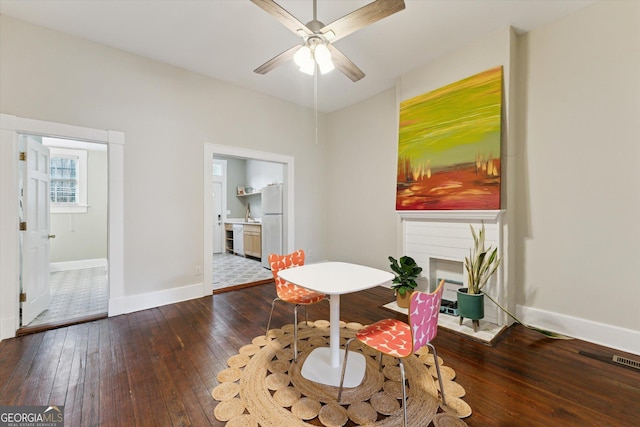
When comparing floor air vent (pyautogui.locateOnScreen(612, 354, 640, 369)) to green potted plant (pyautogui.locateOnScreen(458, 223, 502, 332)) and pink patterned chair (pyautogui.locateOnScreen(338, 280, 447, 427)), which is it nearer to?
green potted plant (pyautogui.locateOnScreen(458, 223, 502, 332))

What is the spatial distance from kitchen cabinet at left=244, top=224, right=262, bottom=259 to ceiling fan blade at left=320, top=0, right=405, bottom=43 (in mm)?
4632

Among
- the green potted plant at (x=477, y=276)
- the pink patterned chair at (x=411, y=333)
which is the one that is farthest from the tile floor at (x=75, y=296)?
the green potted plant at (x=477, y=276)

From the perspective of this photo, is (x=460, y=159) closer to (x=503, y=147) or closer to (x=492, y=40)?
(x=503, y=147)

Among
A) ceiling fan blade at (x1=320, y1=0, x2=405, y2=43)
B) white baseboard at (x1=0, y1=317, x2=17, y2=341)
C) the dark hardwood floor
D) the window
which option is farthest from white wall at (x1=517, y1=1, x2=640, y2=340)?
the window

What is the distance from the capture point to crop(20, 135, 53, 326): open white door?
2.59m

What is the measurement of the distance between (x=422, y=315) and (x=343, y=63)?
211 cm

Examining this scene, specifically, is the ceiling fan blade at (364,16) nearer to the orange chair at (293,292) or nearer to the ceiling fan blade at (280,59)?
the ceiling fan blade at (280,59)

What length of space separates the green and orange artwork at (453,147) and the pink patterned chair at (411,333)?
67.1 inches

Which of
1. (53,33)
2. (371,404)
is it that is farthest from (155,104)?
(371,404)

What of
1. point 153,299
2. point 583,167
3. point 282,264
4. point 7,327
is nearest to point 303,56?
point 282,264

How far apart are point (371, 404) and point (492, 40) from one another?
11.5 ft

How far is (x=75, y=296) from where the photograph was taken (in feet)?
11.7

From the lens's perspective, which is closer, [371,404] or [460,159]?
[371,404]

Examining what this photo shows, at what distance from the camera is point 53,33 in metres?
2.62
